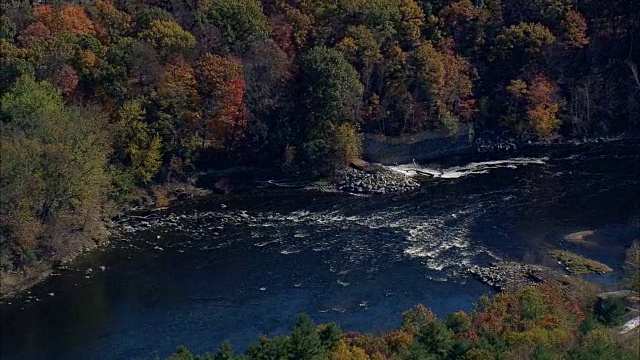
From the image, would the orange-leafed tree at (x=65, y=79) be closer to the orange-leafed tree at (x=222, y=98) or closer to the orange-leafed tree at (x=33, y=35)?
the orange-leafed tree at (x=33, y=35)

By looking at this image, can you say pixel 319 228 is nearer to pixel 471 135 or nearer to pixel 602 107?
pixel 471 135

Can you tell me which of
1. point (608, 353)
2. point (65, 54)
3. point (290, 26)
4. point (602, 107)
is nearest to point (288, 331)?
point (608, 353)

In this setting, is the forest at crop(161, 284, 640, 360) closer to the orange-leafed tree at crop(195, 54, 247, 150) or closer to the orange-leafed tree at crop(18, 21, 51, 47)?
the orange-leafed tree at crop(195, 54, 247, 150)

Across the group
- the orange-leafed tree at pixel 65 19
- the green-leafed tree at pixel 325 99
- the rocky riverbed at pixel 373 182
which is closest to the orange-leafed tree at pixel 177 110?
the orange-leafed tree at pixel 65 19

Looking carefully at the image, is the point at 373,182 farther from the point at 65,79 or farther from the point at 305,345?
the point at 305,345

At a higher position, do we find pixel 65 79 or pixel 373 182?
pixel 65 79

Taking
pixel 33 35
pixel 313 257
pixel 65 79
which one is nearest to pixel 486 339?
pixel 313 257
